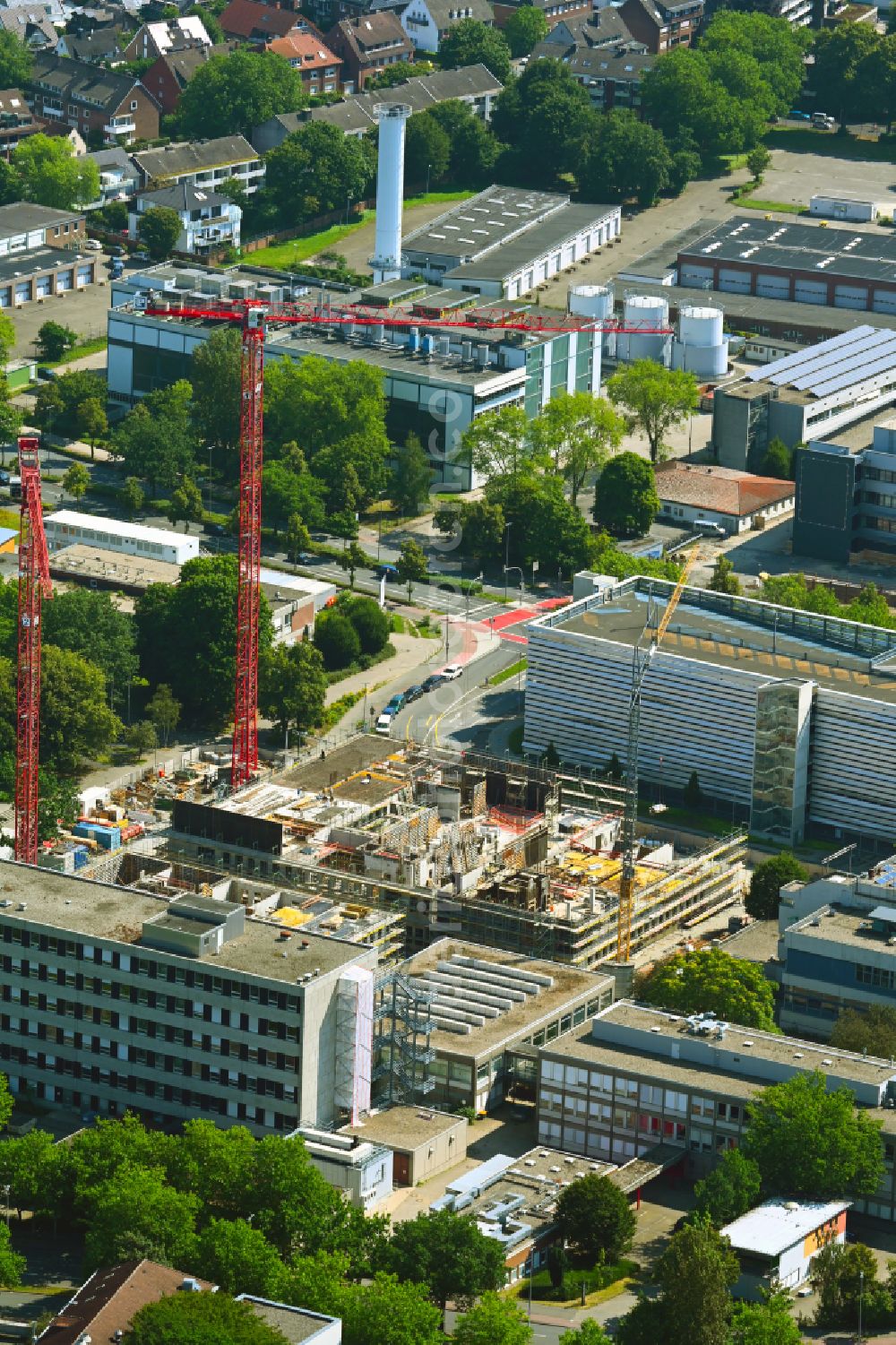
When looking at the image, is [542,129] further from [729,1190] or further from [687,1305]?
[687,1305]

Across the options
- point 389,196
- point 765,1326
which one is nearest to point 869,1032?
point 765,1326

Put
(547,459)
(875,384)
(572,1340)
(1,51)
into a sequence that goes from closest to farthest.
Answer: (572,1340) < (547,459) < (875,384) < (1,51)

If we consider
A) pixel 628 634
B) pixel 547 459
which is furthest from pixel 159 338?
pixel 628 634

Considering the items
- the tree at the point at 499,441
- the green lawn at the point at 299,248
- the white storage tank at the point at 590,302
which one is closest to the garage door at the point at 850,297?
the white storage tank at the point at 590,302

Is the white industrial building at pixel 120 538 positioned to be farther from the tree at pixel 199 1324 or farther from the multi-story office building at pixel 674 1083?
the tree at pixel 199 1324

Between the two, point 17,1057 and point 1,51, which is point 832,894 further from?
point 1,51

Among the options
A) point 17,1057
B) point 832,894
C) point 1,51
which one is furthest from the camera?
point 1,51

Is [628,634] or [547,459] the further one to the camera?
[547,459]
